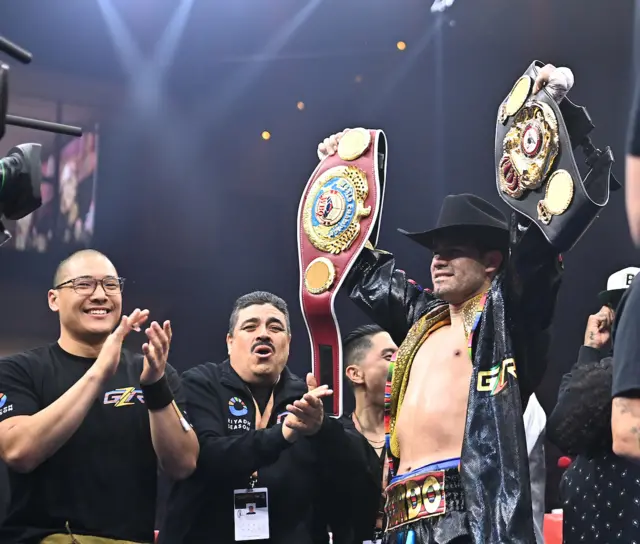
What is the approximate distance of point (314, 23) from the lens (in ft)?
15.5

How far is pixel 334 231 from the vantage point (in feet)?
8.62

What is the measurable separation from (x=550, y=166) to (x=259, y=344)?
98 cm

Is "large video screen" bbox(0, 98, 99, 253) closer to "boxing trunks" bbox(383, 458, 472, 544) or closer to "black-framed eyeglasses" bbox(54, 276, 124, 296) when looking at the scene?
"black-framed eyeglasses" bbox(54, 276, 124, 296)

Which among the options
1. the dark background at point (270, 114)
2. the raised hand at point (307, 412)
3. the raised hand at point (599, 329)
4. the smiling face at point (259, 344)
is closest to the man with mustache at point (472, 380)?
the raised hand at point (307, 412)

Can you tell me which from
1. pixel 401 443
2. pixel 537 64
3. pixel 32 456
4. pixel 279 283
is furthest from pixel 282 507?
pixel 279 283

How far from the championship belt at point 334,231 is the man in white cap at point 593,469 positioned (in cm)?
71

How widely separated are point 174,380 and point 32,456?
1.46 feet

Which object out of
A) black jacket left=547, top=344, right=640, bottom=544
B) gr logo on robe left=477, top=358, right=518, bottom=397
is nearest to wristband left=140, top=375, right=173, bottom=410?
gr logo on robe left=477, top=358, right=518, bottom=397

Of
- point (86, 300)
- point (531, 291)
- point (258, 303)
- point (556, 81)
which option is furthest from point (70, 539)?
point (556, 81)

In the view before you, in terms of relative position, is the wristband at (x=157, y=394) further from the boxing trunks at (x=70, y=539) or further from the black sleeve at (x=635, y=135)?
the black sleeve at (x=635, y=135)

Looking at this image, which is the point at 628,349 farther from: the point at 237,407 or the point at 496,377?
the point at 237,407

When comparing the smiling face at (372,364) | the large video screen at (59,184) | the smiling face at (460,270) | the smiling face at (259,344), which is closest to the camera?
the smiling face at (460,270)

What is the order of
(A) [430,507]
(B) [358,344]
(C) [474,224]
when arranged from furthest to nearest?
(B) [358,344], (C) [474,224], (A) [430,507]

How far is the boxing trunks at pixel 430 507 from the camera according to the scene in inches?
75.8
